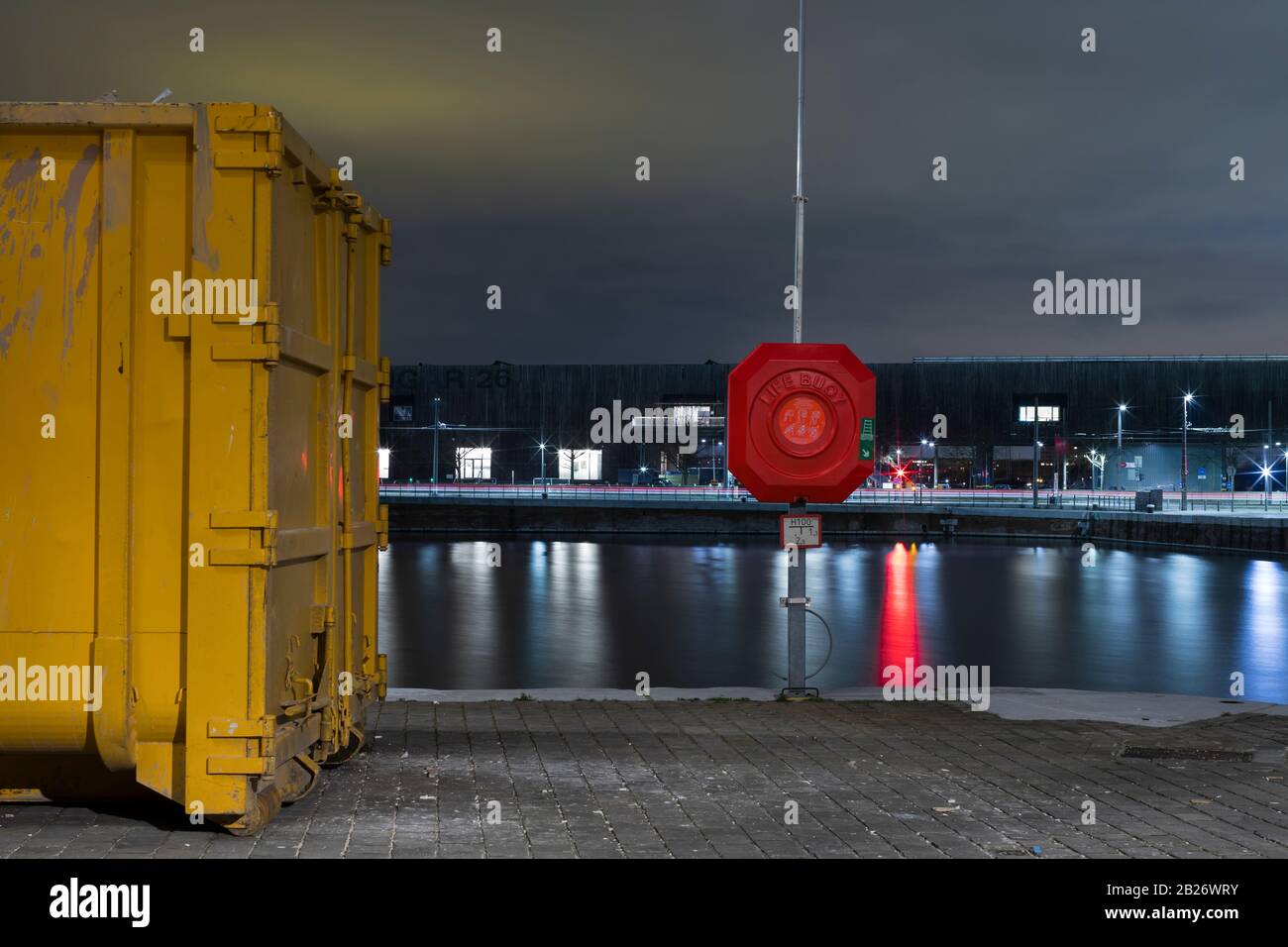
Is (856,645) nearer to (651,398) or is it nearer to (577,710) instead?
(577,710)

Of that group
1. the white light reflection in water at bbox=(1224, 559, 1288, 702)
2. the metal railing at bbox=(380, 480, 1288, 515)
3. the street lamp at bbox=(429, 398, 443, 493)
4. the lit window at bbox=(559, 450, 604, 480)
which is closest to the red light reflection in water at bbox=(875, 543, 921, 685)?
the white light reflection in water at bbox=(1224, 559, 1288, 702)

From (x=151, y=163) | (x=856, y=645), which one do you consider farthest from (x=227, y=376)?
(x=856, y=645)

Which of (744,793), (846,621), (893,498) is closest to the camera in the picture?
(744,793)

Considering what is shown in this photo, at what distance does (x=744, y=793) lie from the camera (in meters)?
8.09

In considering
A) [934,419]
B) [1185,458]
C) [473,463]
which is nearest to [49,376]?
[1185,458]

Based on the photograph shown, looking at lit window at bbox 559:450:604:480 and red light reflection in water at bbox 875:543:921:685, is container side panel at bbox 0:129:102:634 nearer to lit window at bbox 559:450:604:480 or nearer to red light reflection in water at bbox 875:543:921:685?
red light reflection in water at bbox 875:543:921:685

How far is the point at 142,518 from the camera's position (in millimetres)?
6824

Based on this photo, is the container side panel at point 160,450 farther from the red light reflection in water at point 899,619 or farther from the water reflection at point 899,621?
the red light reflection in water at point 899,619

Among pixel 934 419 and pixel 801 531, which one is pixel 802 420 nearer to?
pixel 801 531

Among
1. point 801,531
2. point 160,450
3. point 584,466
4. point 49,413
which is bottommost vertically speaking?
point 801,531

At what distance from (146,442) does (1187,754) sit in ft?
24.0

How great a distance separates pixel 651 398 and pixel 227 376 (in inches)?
3767

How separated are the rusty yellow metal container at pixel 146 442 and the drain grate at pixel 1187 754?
20.0 ft

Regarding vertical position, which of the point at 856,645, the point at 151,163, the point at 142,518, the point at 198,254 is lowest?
the point at 856,645
